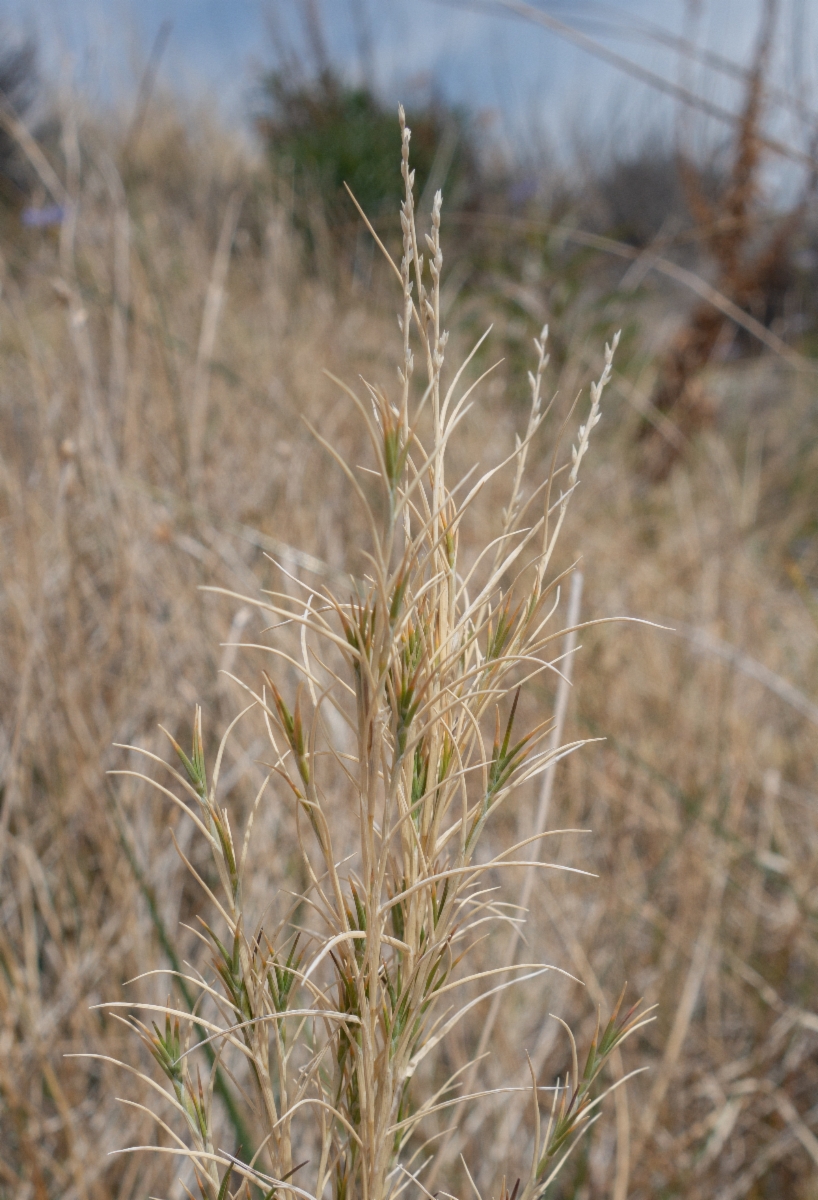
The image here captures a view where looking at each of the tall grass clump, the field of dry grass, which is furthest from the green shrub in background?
the tall grass clump

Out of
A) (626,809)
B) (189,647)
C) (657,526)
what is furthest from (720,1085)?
(657,526)

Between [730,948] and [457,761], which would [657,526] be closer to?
[730,948]

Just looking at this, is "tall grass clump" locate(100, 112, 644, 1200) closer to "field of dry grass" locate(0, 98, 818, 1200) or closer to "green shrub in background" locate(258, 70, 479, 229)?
"field of dry grass" locate(0, 98, 818, 1200)

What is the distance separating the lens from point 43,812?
900mm

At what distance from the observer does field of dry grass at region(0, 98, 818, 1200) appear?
696mm

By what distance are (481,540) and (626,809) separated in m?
0.56

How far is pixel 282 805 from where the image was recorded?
0.84 m

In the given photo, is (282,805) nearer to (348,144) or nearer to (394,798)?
(394,798)

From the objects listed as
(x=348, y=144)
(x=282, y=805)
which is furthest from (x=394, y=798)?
(x=348, y=144)

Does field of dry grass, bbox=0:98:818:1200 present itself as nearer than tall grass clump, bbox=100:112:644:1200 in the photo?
No

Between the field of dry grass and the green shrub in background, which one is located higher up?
the green shrub in background

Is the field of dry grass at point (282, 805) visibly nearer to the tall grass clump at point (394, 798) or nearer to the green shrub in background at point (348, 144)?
the tall grass clump at point (394, 798)

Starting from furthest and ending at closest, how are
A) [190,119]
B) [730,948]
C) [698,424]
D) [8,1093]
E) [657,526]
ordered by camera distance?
[190,119] → [698,424] → [657,526] → [730,948] → [8,1093]

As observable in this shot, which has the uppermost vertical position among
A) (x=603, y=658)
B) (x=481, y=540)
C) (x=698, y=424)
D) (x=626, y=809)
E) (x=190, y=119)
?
(x=190, y=119)
